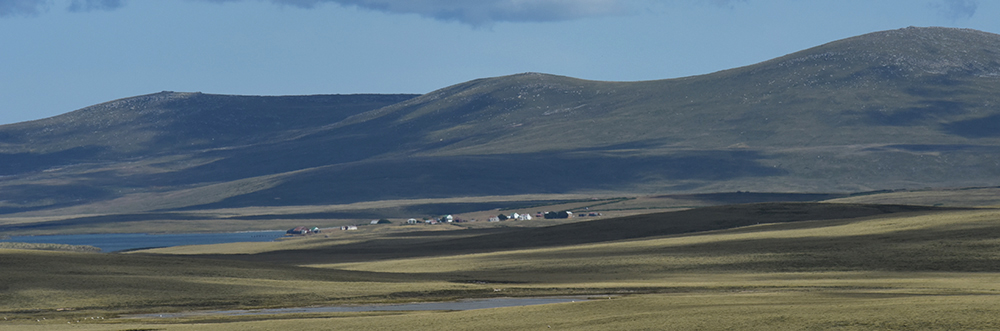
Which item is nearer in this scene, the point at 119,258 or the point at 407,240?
the point at 119,258

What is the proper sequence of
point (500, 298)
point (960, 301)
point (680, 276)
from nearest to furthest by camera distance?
point (960, 301)
point (500, 298)
point (680, 276)

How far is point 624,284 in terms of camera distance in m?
67.9

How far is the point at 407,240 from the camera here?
14038 centimetres

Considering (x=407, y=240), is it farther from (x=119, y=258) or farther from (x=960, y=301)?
(x=960, y=301)

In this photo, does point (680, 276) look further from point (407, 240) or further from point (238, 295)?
point (407, 240)

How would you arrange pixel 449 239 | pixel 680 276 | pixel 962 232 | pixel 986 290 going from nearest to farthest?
pixel 986 290, pixel 680 276, pixel 962 232, pixel 449 239

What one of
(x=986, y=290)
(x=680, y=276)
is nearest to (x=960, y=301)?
(x=986, y=290)

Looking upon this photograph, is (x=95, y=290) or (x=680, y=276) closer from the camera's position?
(x=95, y=290)

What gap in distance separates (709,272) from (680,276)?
→ 254cm

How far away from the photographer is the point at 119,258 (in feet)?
253

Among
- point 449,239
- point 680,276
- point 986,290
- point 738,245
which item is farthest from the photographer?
point 449,239

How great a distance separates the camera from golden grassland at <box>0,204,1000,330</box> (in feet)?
137

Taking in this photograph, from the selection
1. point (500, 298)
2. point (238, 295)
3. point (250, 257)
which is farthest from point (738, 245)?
point (250, 257)

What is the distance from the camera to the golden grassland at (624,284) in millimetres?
41812
